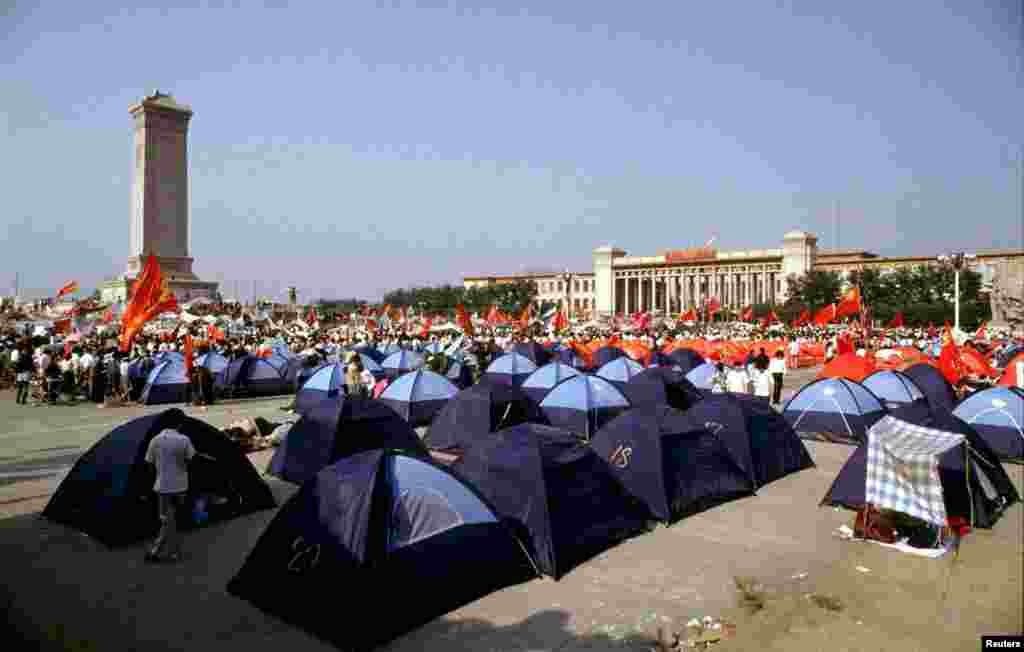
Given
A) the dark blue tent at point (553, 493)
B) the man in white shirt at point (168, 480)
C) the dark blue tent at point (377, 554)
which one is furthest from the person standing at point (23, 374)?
the dark blue tent at point (553, 493)

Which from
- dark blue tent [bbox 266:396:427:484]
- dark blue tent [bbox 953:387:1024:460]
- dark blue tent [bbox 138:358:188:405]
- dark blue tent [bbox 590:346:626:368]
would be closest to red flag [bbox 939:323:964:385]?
dark blue tent [bbox 953:387:1024:460]

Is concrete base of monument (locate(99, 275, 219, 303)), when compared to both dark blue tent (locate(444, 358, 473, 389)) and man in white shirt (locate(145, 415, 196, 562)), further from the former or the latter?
man in white shirt (locate(145, 415, 196, 562))

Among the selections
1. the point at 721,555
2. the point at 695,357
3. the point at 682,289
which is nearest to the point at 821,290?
the point at 682,289

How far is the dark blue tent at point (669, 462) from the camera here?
27.0 ft

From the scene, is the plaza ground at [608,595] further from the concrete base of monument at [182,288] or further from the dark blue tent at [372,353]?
the concrete base of monument at [182,288]

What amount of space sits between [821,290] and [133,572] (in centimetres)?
8149

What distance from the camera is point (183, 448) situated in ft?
22.3

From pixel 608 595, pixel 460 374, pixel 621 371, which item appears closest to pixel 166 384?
pixel 460 374

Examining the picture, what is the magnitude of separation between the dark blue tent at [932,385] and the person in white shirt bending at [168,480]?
14962mm

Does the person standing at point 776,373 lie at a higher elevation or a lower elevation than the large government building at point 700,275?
lower

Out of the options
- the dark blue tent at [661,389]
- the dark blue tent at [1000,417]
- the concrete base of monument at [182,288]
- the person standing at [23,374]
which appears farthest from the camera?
the concrete base of monument at [182,288]

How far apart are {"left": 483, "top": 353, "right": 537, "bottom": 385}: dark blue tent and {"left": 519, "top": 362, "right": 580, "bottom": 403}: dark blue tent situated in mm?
1154

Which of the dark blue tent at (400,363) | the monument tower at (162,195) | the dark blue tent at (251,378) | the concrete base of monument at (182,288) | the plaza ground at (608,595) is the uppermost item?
the monument tower at (162,195)

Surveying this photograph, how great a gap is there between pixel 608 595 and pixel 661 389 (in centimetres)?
903
